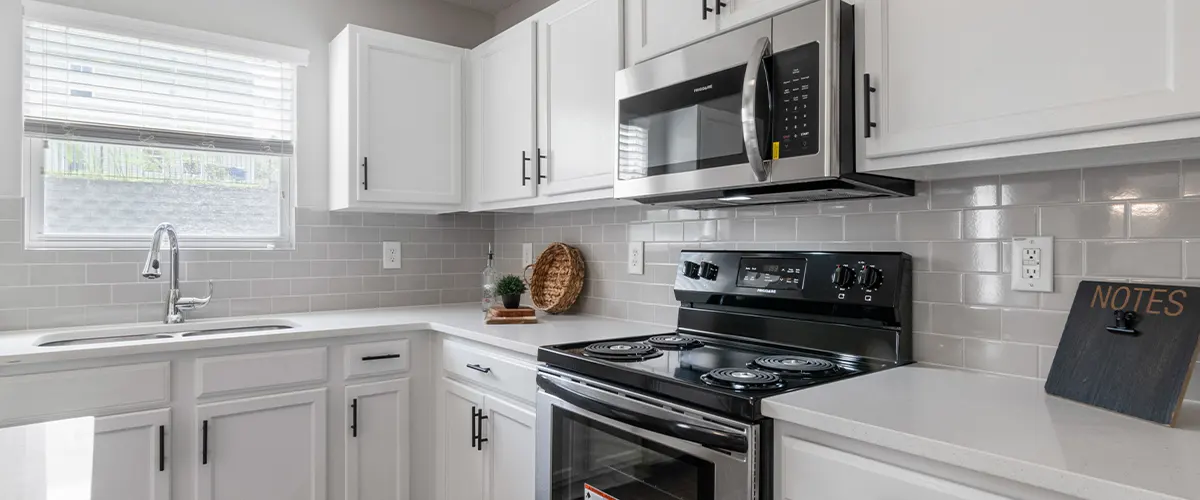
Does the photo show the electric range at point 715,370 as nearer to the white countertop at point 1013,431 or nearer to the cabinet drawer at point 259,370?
the white countertop at point 1013,431

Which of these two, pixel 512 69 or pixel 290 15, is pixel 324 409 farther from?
pixel 290 15

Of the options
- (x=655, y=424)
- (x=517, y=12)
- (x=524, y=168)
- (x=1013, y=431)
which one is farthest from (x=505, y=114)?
(x=1013, y=431)

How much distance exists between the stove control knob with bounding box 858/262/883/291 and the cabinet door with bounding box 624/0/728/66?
29.5 inches

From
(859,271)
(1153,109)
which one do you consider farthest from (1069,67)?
(859,271)

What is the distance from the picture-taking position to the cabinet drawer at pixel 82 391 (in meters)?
1.83

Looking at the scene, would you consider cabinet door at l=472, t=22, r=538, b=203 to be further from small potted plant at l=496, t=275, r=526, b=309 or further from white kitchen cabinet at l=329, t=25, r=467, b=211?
small potted plant at l=496, t=275, r=526, b=309

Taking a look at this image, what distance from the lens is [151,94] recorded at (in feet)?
8.43

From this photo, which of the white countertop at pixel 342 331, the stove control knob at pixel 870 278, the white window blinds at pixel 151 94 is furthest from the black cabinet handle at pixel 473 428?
the white window blinds at pixel 151 94

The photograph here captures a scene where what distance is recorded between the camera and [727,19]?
1.74 metres

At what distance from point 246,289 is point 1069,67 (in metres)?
2.82

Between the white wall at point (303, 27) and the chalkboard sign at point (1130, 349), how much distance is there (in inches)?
107

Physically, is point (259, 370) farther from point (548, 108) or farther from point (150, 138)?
point (548, 108)

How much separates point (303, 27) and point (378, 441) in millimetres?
1781

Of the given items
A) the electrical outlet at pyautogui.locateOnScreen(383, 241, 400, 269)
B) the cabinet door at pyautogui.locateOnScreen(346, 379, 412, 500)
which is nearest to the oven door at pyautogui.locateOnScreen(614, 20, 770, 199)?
the cabinet door at pyautogui.locateOnScreen(346, 379, 412, 500)
